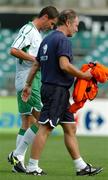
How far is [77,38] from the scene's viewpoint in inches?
1113

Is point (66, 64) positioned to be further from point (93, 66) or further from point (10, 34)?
point (10, 34)

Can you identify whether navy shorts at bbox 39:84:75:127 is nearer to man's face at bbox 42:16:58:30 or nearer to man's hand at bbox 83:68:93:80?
man's hand at bbox 83:68:93:80

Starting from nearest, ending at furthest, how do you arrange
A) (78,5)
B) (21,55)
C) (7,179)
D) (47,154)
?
(7,179) → (21,55) → (47,154) → (78,5)

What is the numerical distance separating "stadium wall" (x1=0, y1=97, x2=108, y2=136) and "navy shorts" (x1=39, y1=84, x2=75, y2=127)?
12.8m

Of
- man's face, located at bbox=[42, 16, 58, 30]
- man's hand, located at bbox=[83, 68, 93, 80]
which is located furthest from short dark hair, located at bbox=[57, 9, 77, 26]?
man's face, located at bbox=[42, 16, 58, 30]

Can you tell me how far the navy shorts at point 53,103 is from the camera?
10328mm

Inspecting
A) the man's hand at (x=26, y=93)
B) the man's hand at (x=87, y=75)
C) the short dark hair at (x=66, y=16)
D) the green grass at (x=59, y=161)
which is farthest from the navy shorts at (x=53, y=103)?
the short dark hair at (x=66, y=16)

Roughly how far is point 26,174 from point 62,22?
1953mm

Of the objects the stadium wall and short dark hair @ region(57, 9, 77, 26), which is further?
the stadium wall

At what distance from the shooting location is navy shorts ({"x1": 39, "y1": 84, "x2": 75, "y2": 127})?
1033cm

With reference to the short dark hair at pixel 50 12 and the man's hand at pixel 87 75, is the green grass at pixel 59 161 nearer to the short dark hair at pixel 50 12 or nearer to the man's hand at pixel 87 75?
the man's hand at pixel 87 75

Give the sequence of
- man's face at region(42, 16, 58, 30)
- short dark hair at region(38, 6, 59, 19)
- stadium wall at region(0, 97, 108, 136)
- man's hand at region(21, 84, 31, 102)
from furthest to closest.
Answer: stadium wall at region(0, 97, 108, 136) < man's face at region(42, 16, 58, 30) < short dark hair at region(38, 6, 59, 19) < man's hand at region(21, 84, 31, 102)

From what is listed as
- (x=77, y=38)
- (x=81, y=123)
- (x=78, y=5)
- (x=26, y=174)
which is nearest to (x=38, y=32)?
(x=26, y=174)

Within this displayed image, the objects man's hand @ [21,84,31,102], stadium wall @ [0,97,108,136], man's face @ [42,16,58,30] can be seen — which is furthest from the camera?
stadium wall @ [0,97,108,136]
